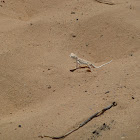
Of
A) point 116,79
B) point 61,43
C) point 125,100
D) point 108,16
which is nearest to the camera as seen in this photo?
point 125,100

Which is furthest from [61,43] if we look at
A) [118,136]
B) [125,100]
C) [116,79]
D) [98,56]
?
[118,136]

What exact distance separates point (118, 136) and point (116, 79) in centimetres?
85

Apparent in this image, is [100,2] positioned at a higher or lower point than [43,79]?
higher

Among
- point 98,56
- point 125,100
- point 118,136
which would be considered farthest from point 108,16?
point 118,136

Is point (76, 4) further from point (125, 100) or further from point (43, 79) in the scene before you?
point (125, 100)

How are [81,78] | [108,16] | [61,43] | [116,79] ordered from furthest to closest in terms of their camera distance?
[108,16], [61,43], [81,78], [116,79]

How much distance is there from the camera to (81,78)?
3.30m

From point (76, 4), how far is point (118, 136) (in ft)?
9.51

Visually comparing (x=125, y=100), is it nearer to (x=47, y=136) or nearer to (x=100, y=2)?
(x=47, y=136)

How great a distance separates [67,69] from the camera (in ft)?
11.4

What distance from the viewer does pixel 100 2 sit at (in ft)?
15.5

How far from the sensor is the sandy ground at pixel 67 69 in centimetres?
261

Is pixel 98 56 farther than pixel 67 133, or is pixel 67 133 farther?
pixel 98 56

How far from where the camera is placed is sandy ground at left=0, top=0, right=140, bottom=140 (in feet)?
8.55
